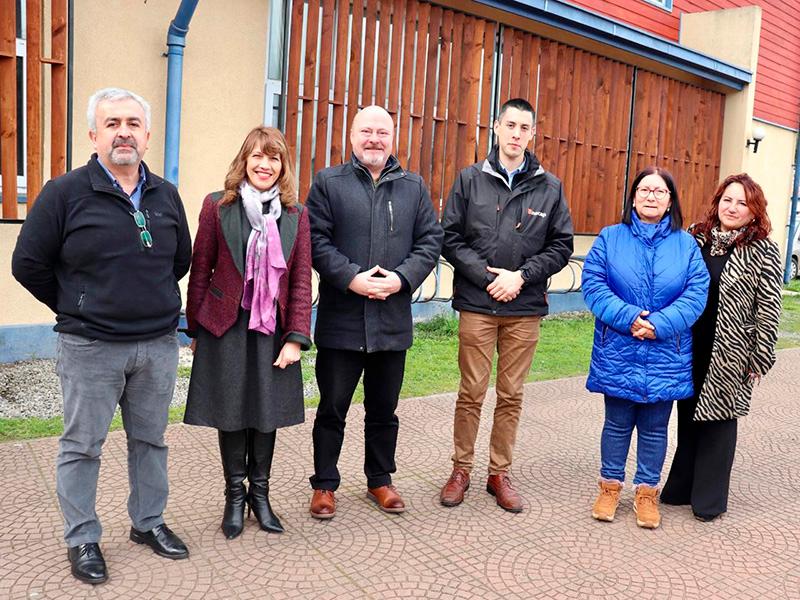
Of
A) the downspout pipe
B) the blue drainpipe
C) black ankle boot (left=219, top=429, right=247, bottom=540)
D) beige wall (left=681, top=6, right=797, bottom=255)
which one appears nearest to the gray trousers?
black ankle boot (left=219, top=429, right=247, bottom=540)

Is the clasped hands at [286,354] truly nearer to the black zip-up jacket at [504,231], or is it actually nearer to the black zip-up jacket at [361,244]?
the black zip-up jacket at [361,244]

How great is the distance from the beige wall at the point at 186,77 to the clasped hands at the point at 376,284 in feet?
13.3

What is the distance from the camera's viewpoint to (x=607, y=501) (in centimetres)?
419

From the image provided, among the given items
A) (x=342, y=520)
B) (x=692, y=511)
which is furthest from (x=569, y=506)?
(x=342, y=520)

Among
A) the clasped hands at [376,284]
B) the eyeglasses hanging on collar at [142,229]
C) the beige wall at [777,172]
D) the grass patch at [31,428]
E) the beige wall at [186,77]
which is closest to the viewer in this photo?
the eyeglasses hanging on collar at [142,229]

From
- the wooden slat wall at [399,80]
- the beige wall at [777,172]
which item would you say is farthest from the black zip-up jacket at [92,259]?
the beige wall at [777,172]

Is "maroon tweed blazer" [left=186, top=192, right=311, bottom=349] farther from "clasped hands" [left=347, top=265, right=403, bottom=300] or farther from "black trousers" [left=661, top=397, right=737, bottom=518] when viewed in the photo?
"black trousers" [left=661, top=397, right=737, bottom=518]

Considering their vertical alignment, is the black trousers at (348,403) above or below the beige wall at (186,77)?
below

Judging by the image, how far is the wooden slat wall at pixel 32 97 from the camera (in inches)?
246

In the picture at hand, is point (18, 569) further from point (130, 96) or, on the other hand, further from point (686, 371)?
point (686, 371)

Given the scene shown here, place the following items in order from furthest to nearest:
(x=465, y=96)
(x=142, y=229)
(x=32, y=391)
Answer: (x=465, y=96) < (x=32, y=391) < (x=142, y=229)

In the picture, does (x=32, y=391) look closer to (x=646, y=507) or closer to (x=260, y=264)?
(x=260, y=264)

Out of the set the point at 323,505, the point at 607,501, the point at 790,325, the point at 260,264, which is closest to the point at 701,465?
the point at 607,501

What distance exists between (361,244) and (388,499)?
52.9 inches
